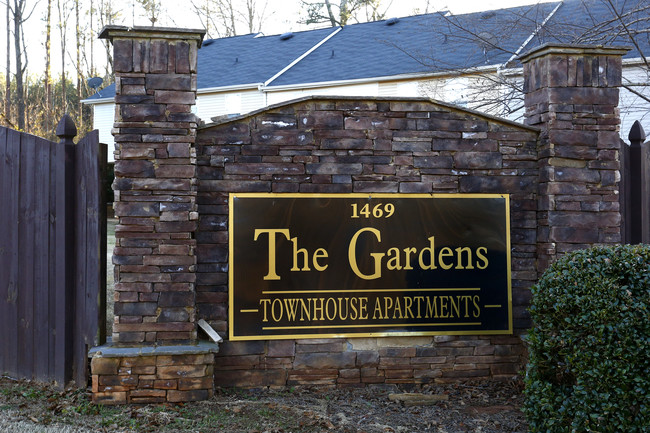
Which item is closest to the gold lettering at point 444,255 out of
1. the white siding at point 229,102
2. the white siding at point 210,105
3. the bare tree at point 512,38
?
the bare tree at point 512,38

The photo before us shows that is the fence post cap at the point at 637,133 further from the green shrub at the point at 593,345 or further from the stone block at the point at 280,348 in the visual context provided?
the stone block at the point at 280,348

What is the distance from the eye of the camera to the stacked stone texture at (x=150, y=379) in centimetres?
412

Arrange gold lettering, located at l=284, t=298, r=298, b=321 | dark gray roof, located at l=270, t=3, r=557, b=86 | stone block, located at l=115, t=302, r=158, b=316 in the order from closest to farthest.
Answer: stone block, located at l=115, t=302, r=158, b=316
gold lettering, located at l=284, t=298, r=298, b=321
dark gray roof, located at l=270, t=3, r=557, b=86

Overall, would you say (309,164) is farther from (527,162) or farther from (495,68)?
(495,68)

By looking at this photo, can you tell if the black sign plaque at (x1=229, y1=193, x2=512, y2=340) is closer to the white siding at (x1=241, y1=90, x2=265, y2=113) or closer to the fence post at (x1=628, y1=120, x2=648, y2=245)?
the fence post at (x1=628, y1=120, x2=648, y2=245)

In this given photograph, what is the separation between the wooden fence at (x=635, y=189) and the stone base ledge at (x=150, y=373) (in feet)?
11.5

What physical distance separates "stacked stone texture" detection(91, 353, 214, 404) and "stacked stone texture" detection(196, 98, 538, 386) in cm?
31

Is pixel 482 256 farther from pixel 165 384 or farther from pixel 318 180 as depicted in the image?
pixel 165 384

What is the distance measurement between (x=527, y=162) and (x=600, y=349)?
6.32 ft

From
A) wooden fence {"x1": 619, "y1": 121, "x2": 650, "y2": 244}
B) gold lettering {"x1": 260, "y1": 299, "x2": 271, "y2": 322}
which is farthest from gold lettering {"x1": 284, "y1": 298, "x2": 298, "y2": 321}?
wooden fence {"x1": 619, "y1": 121, "x2": 650, "y2": 244}

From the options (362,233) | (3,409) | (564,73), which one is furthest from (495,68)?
(3,409)

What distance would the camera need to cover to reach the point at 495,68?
9695 millimetres

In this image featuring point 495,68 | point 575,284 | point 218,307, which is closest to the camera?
point 575,284

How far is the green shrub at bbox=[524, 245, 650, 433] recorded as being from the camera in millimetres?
3203
